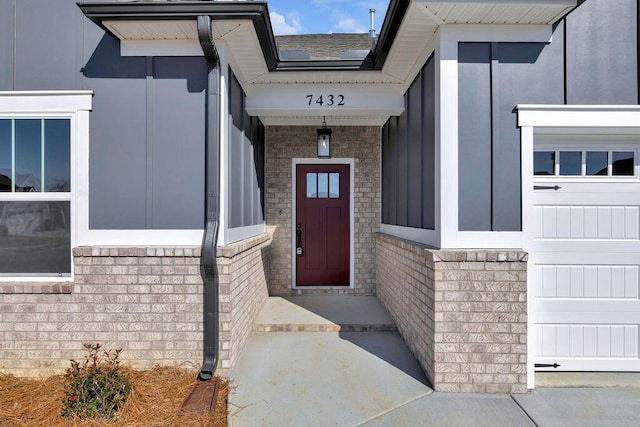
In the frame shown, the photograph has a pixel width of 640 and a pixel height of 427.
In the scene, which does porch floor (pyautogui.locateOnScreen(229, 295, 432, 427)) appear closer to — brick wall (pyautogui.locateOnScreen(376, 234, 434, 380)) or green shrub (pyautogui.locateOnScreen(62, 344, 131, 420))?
brick wall (pyautogui.locateOnScreen(376, 234, 434, 380))

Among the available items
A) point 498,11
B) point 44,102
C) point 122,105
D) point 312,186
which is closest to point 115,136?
point 122,105

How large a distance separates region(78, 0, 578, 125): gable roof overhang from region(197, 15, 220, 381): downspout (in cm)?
32

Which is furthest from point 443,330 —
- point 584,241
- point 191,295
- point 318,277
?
point 318,277

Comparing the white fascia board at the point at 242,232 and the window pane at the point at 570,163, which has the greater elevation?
the window pane at the point at 570,163

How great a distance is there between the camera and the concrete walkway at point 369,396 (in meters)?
2.49

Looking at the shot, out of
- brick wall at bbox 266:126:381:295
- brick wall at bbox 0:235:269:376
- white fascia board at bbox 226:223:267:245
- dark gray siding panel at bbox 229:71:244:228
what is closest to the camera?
brick wall at bbox 0:235:269:376

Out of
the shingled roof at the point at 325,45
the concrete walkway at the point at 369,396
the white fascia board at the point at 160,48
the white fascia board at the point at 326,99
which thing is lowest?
the concrete walkway at the point at 369,396

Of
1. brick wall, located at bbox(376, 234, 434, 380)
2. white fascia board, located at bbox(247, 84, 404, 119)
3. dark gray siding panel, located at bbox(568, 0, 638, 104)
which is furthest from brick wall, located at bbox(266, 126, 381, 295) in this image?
dark gray siding panel, located at bbox(568, 0, 638, 104)

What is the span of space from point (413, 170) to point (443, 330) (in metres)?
1.68

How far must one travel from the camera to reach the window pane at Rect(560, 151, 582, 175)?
10.2ft

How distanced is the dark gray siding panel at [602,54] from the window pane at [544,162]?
1.55 ft

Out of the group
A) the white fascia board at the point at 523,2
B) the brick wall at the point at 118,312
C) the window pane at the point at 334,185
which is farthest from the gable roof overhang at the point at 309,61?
the brick wall at the point at 118,312

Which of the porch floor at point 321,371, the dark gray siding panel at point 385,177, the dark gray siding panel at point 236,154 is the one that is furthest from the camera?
the dark gray siding panel at point 385,177

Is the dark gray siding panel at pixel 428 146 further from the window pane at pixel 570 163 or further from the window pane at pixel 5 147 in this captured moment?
the window pane at pixel 5 147
